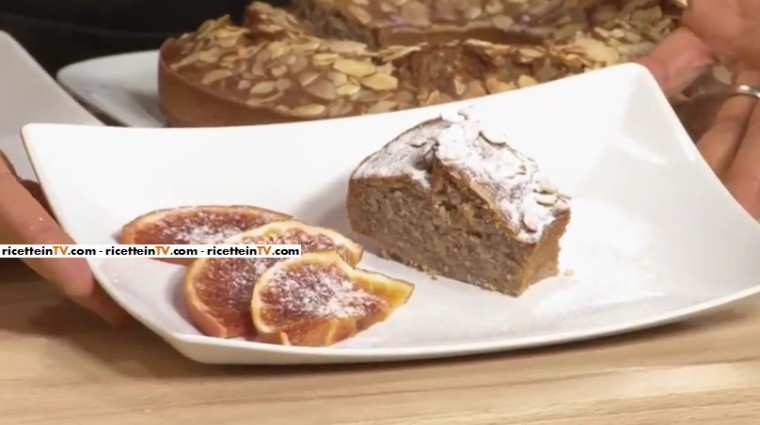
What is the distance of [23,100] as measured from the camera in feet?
5.45

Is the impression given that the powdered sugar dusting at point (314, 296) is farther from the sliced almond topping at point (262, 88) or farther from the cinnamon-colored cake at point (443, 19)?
the cinnamon-colored cake at point (443, 19)

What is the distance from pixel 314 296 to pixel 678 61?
80 centimetres

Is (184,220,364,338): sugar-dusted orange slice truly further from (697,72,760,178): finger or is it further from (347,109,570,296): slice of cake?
(697,72,760,178): finger

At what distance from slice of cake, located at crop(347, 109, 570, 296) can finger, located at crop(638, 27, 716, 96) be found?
43 cm

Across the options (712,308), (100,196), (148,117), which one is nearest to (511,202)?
(712,308)

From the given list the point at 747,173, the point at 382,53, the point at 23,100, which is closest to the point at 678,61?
the point at 747,173

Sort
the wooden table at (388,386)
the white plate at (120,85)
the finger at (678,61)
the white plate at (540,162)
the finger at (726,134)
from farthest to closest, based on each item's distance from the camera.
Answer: the white plate at (120,85) < the finger at (678,61) < the finger at (726,134) < the white plate at (540,162) < the wooden table at (388,386)

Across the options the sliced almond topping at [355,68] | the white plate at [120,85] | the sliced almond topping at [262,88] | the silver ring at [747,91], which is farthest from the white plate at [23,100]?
the silver ring at [747,91]

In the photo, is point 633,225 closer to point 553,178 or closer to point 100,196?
point 553,178

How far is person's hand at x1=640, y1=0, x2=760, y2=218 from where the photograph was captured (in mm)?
1360

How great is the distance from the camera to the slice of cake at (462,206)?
1.12 metres

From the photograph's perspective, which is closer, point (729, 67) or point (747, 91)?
point (747, 91)

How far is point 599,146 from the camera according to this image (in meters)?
1.39

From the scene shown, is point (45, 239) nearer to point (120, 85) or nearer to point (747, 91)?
point (120, 85)
